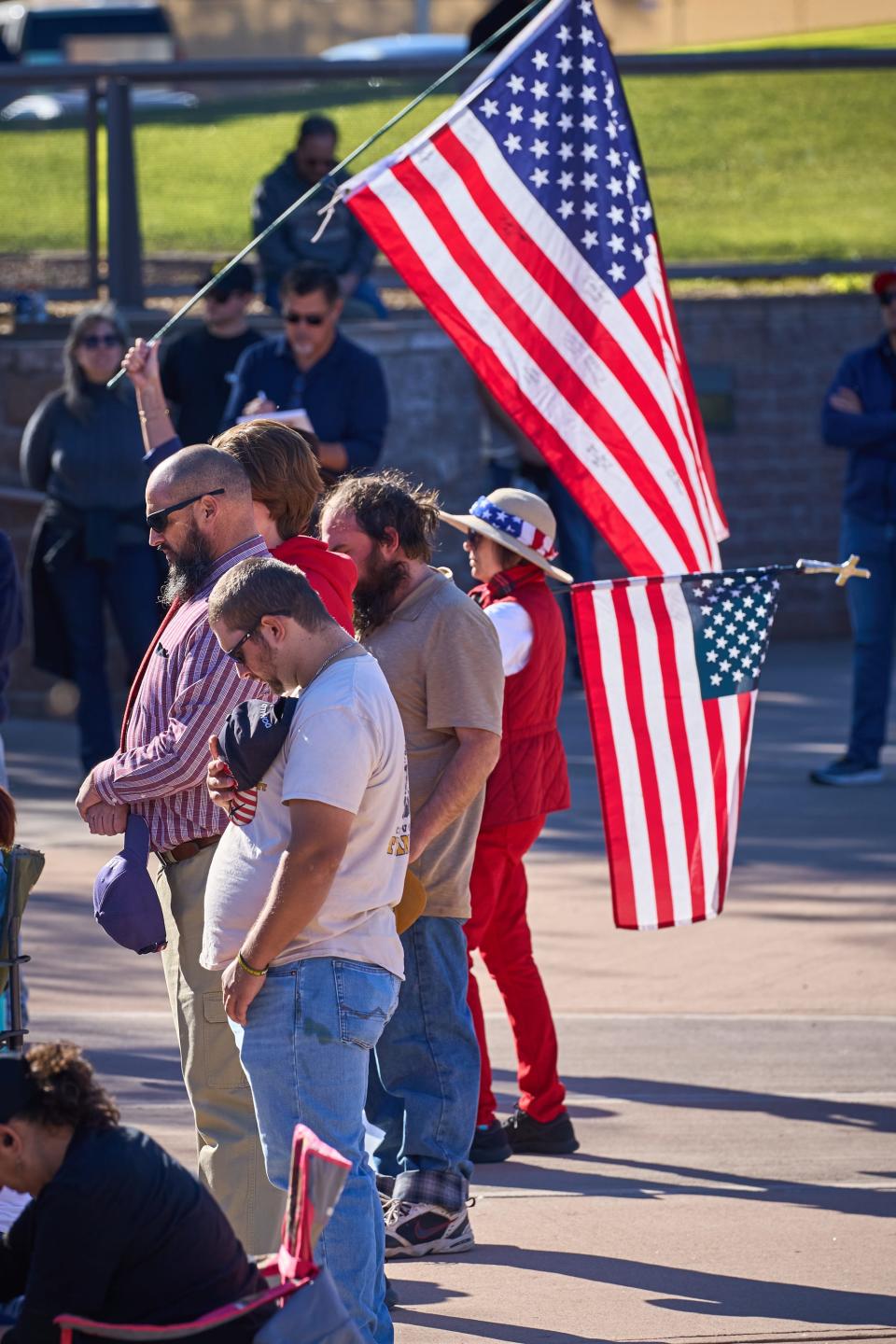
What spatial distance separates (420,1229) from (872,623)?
5706 millimetres

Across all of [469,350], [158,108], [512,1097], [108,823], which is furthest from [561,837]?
[158,108]

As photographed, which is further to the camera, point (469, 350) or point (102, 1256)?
point (469, 350)

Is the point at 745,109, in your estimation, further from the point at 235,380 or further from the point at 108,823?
the point at 108,823

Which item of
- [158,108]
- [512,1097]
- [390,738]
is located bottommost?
[512,1097]

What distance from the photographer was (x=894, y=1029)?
7.22 metres

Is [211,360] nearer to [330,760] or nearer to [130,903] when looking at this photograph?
[130,903]

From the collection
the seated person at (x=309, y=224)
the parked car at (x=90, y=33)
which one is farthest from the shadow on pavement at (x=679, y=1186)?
the parked car at (x=90, y=33)

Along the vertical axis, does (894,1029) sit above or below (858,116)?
below

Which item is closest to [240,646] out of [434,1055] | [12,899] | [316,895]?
[316,895]

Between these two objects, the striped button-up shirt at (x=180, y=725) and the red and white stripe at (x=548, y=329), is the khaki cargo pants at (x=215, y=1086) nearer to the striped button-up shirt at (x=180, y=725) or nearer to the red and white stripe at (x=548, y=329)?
the striped button-up shirt at (x=180, y=725)

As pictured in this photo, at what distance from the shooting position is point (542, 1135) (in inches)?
246

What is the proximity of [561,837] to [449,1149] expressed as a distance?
14.8 ft

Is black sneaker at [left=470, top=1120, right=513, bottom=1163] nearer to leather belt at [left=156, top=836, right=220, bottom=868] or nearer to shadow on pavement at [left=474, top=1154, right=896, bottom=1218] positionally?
shadow on pavement at [left=474, top=1154, right=896, bottom=1218]

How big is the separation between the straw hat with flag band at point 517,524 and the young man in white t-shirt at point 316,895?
169cm
